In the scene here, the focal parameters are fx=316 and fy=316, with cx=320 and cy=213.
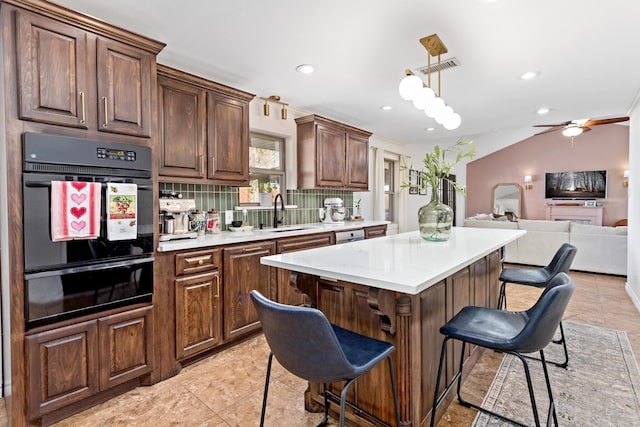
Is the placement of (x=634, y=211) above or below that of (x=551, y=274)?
above

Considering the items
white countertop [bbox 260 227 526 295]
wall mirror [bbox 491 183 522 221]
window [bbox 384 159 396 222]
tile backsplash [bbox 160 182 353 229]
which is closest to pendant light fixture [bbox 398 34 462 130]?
white countertop [bbox 260 227 526 295]

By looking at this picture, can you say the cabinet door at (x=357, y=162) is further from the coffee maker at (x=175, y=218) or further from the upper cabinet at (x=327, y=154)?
the coffee maker at (x=175, y=218)

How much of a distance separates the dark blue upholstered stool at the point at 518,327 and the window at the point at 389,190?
469cm

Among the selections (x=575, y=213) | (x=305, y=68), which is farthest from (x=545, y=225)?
(x=305, y=68)

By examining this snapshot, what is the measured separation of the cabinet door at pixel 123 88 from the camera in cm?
192

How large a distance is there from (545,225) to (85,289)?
252 inches

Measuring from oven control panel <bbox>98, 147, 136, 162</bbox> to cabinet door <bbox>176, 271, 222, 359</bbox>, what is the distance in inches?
35.2

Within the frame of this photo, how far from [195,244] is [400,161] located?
16.5 feet

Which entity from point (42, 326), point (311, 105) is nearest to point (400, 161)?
point (311, 105)

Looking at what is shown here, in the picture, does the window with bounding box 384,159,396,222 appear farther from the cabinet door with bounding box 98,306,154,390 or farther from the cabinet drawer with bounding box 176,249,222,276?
the cabinet door with bounding box 98,306,154,390

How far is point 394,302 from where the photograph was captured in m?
1.40

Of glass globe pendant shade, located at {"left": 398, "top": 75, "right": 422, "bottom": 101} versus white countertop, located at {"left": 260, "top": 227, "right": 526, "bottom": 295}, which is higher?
glass globe pendant shade, located at {"left": 398, "top": 75, "right": 422, "bottom": 101}

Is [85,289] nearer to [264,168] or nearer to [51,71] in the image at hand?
[51,71]

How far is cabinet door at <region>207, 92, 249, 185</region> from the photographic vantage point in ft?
9.25
